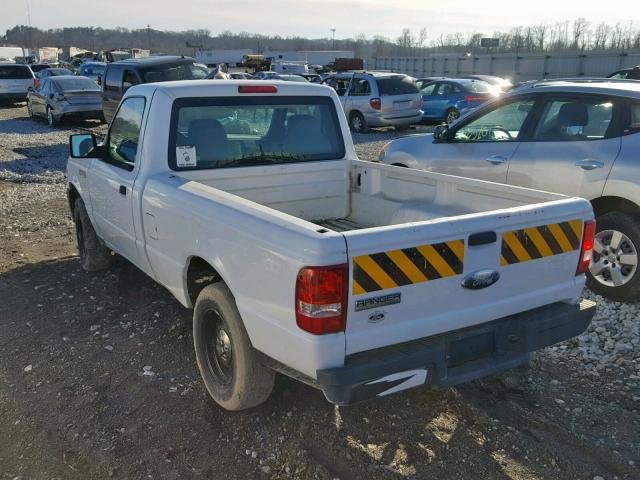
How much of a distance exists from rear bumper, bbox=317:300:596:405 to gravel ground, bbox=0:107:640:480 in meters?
0.48

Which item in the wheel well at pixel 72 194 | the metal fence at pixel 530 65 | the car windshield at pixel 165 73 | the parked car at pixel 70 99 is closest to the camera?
the wheel well at pixel 72 194

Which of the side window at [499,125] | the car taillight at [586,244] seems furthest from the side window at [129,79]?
the car taillight at [586,244]

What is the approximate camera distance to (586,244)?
3.31 metres

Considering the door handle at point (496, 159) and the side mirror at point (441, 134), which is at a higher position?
the side mirror at point (441, 134)

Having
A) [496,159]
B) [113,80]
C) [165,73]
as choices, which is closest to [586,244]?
[496,159]

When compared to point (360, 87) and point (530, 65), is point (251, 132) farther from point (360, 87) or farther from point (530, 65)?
point (530, 65)

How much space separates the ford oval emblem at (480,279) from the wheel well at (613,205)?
270cm

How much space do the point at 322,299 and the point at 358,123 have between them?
609 inches

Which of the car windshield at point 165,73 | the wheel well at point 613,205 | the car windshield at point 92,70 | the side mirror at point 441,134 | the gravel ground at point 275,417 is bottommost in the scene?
the gravel ground at point 275,417

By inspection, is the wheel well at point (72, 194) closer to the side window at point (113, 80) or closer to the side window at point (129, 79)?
the side window at point (129, 79)

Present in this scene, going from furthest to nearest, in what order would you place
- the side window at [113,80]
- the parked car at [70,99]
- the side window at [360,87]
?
the parked car at [70,99] → the side window at [360,87] → the side window at [113,80]

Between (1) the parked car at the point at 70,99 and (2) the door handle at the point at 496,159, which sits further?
(1) the parked car at the point at 70,99

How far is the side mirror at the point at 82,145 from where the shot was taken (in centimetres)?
498

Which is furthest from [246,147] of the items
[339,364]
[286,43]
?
[286,43]
